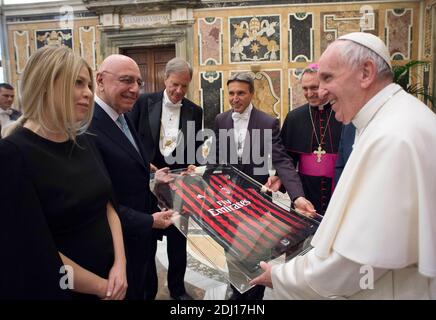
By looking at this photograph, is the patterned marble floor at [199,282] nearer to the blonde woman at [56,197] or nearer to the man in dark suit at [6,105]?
the blonde woman at [56,197]

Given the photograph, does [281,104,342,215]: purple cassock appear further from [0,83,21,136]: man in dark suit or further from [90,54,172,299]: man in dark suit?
[0,83,21,136]: man in dark suit

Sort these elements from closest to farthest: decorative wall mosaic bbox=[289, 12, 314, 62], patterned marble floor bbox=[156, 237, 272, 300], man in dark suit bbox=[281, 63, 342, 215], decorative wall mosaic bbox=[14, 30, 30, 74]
→ 1. man in dark suit bbox=[281, 63, 342, 215]
2. patterned marble floor bbox=[156, 237, 272, 300]
3. decorative wall mosaic bbox=[289, 12, 314, 62]
4. decorative wall mosaic bbox=[14, 30, 30, 74]

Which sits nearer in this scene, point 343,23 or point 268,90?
point 343,23

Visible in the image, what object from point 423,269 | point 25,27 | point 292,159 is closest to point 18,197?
point 423,269

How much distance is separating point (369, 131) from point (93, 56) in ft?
25.8

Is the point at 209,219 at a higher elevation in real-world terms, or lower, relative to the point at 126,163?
lower

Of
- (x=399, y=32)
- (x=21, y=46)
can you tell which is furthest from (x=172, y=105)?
(x=21, y=46)

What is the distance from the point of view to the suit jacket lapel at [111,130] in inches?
76.5

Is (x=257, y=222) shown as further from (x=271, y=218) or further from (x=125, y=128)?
(x=125, y=128)

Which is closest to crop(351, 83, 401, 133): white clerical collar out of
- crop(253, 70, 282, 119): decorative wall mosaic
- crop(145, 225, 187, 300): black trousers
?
crop(145, 225, 187, 300): black trousers

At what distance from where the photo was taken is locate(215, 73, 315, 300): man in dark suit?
9.18 feet

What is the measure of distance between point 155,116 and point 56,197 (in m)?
1.81

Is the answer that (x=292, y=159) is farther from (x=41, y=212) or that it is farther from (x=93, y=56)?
(x=93, y=56)

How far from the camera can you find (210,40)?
25.1ft
